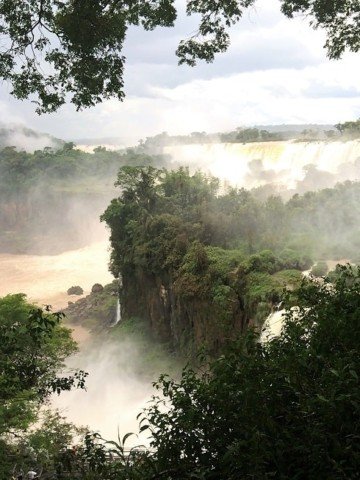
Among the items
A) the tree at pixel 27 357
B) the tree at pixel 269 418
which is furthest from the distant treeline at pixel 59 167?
the tree at pixel 269 418

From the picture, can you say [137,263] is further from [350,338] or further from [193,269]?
[350,338]

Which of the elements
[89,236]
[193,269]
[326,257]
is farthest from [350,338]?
[89,236]

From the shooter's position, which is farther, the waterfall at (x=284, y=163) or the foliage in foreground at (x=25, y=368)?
the waterfall at (x=284, y=163)

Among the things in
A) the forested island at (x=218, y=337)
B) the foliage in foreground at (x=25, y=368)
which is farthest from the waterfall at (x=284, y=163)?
the foliage in foreground at (x=25, y=368)

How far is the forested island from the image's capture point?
11.6 feet

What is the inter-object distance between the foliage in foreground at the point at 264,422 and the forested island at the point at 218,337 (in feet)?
0.05

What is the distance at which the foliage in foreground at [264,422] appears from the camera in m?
3.26

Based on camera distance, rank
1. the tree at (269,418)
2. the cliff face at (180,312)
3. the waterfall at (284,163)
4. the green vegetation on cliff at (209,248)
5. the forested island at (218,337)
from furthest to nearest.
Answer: the waterfall at (284,163)
the green vegetation on cliff at (209,248)
the cliff face at (180,312)
the forested island at (218,337)
the tree at (269,418)

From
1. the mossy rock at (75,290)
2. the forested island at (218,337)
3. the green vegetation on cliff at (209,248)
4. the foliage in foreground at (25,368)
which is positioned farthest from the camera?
the mossy rock at (75,290)

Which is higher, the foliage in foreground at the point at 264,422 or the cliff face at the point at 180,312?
the foliage in foreground at the point at 264,422

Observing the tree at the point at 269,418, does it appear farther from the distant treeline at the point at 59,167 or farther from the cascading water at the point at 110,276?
the distant treeline at the point at 59,167

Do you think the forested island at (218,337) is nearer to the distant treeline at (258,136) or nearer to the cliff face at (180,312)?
the cliff face at (180,312)

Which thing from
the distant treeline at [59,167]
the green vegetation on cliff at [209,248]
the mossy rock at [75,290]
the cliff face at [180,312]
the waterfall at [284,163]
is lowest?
the mossy rock at [75,290]

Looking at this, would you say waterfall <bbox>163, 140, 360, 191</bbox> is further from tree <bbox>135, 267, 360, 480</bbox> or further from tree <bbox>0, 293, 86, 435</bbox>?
tree <bbox>135, 267, 360, 480</bbox>
